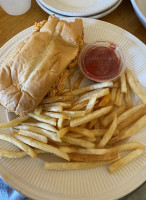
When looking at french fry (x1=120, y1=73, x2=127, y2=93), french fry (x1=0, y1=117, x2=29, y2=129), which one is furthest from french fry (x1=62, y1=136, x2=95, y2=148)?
french fry (x1=120, y1=73, x2=127, y2=93)

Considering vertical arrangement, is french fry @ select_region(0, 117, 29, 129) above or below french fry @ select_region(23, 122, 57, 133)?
above

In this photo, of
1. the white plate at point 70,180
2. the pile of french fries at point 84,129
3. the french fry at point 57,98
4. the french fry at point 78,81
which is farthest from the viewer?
the french fry at point 78,81

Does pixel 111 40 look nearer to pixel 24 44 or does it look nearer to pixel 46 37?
pixel 46 37

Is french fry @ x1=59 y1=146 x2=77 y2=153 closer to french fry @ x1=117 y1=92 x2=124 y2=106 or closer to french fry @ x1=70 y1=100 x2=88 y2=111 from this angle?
french fry @ x1=70 y1=100 x2=88 y2=111

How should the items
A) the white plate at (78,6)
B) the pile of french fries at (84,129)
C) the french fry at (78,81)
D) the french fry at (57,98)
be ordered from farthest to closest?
the white plate at (78,6) < the french fry at (78,81) < the french fry at (57,98) < the pile of french fries at (84,129)

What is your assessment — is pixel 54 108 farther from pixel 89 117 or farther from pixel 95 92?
pixel 95 92

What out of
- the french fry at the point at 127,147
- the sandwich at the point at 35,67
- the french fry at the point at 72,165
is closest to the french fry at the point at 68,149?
the french fry at the point at 72,165

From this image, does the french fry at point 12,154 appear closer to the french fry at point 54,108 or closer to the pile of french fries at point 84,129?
the pile of french fries at point 84,129
